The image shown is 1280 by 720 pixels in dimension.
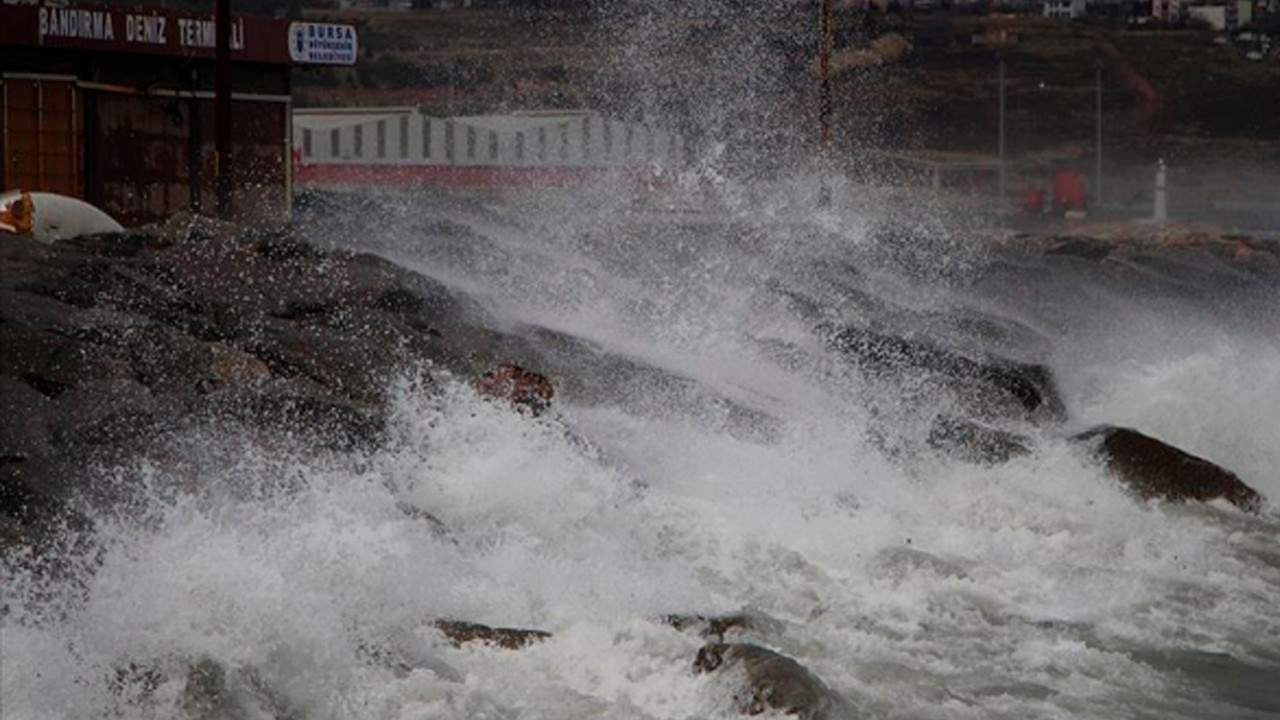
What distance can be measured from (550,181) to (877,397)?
24.4 metres

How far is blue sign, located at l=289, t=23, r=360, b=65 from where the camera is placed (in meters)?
26.8

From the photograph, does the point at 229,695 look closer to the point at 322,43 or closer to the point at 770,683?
the point at 770,683

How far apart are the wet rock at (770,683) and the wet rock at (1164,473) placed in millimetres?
7870

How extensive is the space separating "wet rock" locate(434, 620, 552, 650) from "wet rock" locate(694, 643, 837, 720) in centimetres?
91

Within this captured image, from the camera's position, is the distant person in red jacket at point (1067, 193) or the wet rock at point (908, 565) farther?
the distant person in red jacket at point (1067, 193)

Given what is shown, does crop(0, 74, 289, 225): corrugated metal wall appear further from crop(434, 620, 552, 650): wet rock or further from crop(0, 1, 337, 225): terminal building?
crop(434, 620, 552, 650): wet rock

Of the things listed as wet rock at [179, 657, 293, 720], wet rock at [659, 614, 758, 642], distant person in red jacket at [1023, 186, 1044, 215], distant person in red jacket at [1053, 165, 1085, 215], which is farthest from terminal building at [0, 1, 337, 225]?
distant person in red jacket at [1053, 165, 1085, 215]

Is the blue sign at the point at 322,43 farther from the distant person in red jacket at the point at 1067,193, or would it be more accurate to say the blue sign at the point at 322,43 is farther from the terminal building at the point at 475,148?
the distant person in red jacket at the point at 1067,193

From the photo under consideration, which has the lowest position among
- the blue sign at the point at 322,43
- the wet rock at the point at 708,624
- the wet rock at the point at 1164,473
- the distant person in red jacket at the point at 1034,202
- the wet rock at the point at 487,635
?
the distant person in red jacket at the point at 1034,202

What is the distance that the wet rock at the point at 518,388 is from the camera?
15.7 meters

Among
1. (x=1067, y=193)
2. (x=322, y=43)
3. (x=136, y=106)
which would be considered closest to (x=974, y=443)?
(x=136, y=106)

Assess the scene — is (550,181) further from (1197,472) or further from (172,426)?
(172,426)

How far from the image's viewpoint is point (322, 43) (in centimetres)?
2742

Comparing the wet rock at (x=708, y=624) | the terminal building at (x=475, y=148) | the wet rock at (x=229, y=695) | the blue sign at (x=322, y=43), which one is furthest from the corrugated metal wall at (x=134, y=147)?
the terminal building at (x=475, y=148)
